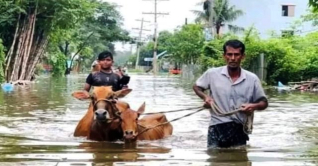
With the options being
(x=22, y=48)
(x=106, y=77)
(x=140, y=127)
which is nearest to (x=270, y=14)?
(x=22, y=48)

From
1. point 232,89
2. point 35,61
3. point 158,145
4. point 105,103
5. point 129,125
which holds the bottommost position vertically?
point 158,145

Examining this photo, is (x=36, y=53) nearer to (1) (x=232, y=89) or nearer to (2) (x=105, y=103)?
(2) (x=105, y=103)

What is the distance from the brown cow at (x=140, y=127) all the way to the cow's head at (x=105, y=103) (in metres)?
0.12

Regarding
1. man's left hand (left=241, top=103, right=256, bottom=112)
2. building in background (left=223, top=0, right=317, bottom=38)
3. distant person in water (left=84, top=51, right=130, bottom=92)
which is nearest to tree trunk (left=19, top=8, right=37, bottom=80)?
distant person in water (left=84, top=51, right=130, bottom=92)

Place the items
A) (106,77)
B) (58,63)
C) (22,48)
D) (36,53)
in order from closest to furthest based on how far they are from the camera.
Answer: (106,77), (22,48), (36,53), (58,63)

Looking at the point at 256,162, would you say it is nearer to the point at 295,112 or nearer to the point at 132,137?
the point at 132,137

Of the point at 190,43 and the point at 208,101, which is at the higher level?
the point at 190,43

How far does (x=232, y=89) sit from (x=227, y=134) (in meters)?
0.57

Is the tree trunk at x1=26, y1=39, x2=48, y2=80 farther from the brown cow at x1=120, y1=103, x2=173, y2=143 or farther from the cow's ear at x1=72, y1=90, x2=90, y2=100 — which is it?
the cow's ear at x1=72, y1=90, x2=90, y2=100

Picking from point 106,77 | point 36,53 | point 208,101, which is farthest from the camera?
point 36,53

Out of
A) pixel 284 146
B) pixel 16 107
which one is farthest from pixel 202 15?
pixel 284 146

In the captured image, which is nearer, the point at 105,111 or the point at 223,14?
the point at 105,111

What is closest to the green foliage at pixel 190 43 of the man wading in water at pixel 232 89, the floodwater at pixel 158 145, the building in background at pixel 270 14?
the building in background at pixel 270 14

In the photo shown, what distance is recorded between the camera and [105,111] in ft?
28.0
